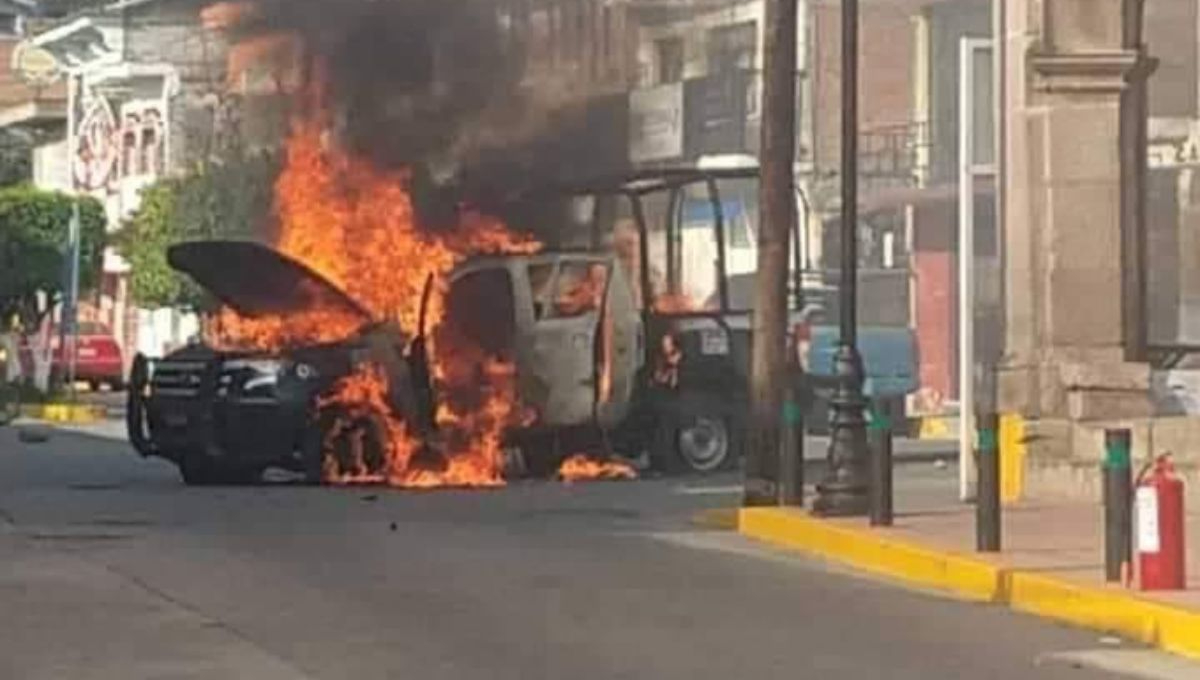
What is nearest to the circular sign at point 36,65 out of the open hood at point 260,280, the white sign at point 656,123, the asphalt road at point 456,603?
the white sign at point 656,123

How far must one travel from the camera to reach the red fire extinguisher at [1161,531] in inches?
626

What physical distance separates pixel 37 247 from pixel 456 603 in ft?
138

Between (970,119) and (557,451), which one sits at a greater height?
(970,119)

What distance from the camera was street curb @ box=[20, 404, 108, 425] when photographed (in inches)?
1839

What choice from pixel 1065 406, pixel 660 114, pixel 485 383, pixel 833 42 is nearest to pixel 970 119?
pixel 1065 406

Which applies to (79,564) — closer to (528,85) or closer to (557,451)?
(557,451)

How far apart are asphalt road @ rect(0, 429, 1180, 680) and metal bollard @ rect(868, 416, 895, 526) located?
83 centimetres

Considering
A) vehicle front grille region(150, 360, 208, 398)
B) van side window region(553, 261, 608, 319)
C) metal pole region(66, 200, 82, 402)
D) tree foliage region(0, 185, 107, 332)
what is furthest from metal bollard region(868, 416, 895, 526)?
tree foliage region(0, 185, 107, 332)

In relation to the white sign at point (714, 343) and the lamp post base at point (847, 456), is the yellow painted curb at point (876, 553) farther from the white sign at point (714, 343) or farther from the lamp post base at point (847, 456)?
the white sign at point (714, 343)

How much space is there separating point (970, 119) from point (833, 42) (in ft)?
85.9

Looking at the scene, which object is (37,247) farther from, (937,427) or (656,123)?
(937,427)

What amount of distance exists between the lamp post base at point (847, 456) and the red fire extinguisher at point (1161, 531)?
18.1 ft

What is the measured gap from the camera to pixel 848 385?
2203 cm

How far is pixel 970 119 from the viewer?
2366 cm
